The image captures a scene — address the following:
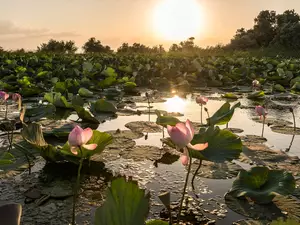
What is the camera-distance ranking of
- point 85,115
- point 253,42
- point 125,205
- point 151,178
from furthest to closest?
point 253,42
point 85,115
point 151,178
point 125,205

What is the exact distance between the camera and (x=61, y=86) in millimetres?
4430

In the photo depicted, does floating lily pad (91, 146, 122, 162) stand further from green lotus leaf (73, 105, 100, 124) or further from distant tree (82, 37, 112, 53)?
distant tree (82, 37, 112, 53)

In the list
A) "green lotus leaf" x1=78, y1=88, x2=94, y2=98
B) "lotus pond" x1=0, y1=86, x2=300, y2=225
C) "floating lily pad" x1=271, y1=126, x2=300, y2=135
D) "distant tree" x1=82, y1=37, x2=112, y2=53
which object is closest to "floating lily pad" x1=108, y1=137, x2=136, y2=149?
"lotus pond" x1=0, y1=86, x2=300, y2=225

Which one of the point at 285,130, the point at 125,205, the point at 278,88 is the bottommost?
the point at 285,130

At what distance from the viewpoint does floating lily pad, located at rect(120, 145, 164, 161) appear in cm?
213

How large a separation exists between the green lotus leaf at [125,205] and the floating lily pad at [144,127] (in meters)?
1.87

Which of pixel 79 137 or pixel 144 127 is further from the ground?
pixel 79 137

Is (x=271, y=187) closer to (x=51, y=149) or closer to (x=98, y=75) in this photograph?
(x=51, y=149)

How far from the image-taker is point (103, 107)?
3330mm

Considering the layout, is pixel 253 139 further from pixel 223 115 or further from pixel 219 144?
pixel 219 144

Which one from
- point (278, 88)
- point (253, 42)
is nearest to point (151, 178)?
point (278, 88)

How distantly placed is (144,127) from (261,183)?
4.71 ft

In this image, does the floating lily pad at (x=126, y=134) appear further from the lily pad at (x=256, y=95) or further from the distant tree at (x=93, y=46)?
the distant tree at (x=93, y=46)

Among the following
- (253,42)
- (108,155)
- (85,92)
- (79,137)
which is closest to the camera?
(79,137)
